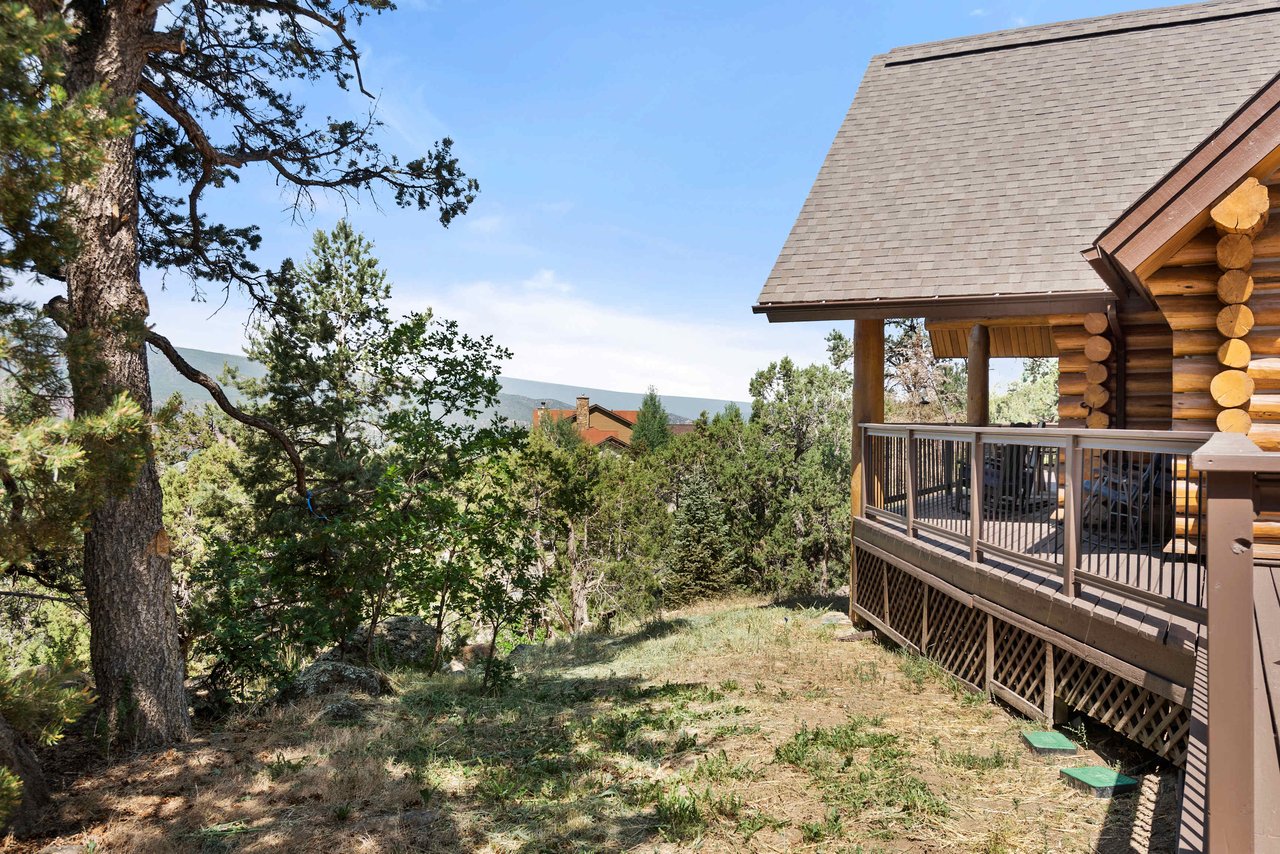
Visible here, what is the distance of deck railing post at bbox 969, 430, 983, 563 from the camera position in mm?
6879

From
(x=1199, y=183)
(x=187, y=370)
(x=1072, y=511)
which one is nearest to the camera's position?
(x=1072, y=511)

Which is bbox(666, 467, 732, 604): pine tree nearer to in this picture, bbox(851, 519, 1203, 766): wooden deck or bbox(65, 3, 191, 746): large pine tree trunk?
bbox(851, 519, 1203, 766): wooden deck

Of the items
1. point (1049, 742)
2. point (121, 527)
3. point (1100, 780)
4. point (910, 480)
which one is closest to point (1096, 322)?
point (910, 480)

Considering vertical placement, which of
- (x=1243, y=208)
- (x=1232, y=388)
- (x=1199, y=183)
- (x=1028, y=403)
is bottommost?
(x=1232, y=388)

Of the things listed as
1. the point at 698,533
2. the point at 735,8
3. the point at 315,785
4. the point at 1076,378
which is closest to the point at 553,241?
the point at 698,533

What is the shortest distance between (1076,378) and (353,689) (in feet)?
32.5

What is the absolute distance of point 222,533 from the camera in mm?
22844

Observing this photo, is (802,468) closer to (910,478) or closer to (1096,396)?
(1096,396)

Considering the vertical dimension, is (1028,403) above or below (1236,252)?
above

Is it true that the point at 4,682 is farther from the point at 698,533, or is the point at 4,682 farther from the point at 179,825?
the point at 698,533

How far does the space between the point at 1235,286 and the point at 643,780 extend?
6.56 meters

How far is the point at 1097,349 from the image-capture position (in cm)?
931

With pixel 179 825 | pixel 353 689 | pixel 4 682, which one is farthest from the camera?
pixel 353 689

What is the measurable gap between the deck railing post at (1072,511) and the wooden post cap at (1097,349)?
4.51 m
